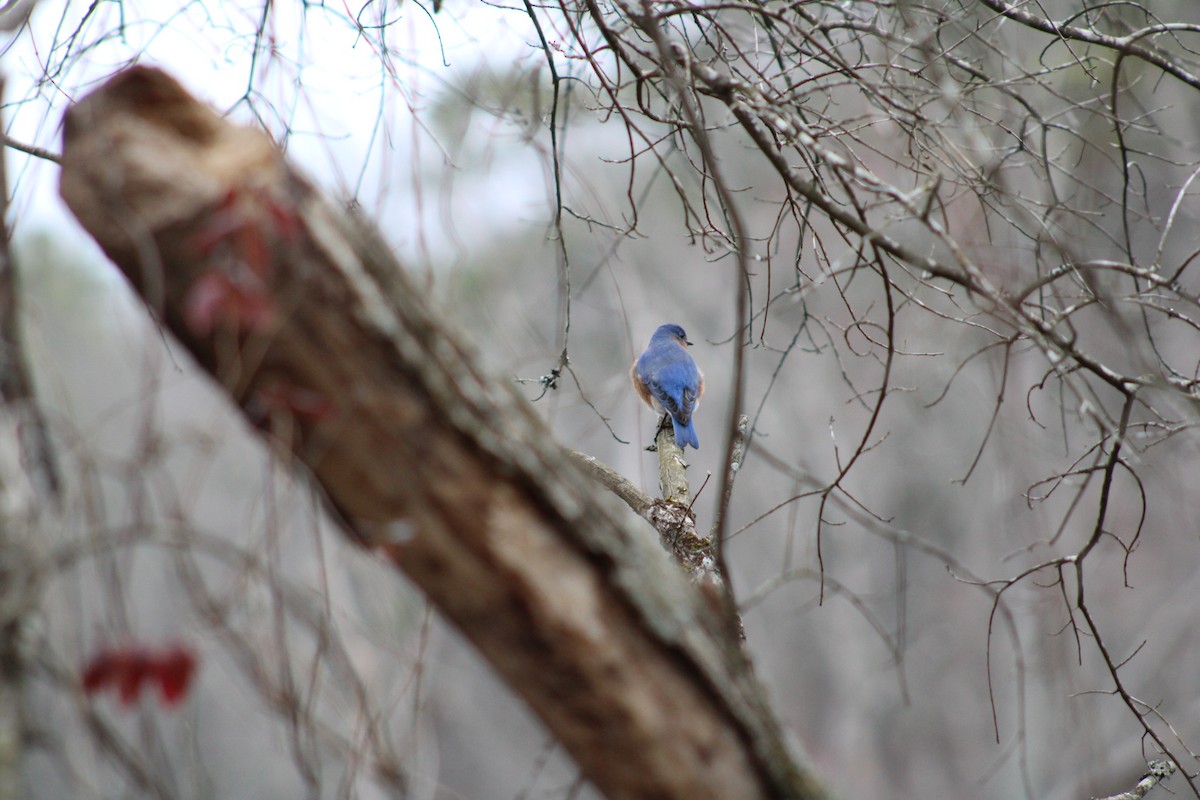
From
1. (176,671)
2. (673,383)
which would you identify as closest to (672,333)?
(673,383)

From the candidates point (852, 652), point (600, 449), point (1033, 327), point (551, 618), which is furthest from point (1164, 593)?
point (551, 618)

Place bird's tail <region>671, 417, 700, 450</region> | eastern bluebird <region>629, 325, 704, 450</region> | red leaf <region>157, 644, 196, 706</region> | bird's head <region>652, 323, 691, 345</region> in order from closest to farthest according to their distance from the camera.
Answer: red leaf <region>157, 644, 196, 706</region> → bird's tail <region>671, 417, 700, 450</region> → eastern bluebird <region>629, 325, 704, 450</region> → bird's head <region>652, 323, 691, 345</region>

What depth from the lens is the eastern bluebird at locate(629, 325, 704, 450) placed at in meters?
4.29

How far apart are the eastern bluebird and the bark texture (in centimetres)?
293

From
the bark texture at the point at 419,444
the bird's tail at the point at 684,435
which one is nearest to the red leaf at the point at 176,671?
the bark texture at the point at 419,444

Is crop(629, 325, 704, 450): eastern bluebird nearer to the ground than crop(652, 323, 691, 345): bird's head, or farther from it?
nearer to the ground

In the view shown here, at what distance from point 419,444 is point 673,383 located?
11.4 ft

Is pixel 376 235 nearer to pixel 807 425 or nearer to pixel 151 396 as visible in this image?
pixel 151 396

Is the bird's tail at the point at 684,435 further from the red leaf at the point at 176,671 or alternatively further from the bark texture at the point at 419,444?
the red leaf at the point at 176,671

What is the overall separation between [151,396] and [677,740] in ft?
2.58

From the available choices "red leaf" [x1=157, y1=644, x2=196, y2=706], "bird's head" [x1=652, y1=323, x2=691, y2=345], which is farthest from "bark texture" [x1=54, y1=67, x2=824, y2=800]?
"bird's head" [x1=652, y1=323, x2=691, y2=345]

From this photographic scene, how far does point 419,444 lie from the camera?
1084mm

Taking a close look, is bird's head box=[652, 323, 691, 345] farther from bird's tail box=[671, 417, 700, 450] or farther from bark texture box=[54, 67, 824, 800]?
bark texture box=[54, 67, 824, 800]

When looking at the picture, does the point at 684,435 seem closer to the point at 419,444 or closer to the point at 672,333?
the point at 672,333
